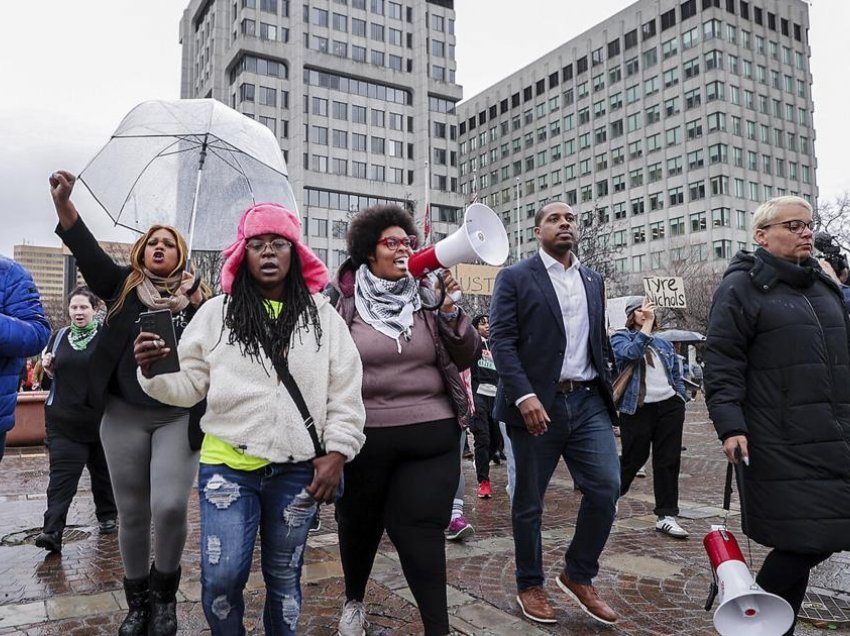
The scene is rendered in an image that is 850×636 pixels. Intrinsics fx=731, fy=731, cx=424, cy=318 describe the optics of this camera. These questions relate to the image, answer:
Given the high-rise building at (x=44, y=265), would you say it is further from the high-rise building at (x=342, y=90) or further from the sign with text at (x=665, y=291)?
the sign with text at (x=665, y=291)

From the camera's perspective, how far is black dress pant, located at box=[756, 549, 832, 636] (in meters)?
3.11

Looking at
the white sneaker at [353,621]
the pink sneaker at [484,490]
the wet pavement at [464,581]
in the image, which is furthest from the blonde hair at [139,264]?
the pink sneaker at [484,490]

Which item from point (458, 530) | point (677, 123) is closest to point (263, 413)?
point (458, 530)

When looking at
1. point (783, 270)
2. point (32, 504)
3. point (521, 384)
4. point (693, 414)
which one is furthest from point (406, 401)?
point (693, 414)

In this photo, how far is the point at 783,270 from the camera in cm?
330

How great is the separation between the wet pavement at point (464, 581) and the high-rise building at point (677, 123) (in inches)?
2280

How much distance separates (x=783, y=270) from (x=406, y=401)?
5.92 feet

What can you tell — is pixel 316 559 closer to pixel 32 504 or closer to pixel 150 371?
pixel 150 371

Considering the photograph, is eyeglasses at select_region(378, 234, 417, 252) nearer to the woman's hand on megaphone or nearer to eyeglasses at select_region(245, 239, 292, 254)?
the woman's hand on megaphone

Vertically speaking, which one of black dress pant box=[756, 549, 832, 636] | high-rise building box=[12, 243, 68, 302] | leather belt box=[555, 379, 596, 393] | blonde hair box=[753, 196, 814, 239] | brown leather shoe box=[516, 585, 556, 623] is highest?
high-rise building box=[12, 243, 68, 302]

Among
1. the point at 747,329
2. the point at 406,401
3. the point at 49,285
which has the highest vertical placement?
the point at 49,285

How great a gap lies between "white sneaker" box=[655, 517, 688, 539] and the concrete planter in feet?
37.6

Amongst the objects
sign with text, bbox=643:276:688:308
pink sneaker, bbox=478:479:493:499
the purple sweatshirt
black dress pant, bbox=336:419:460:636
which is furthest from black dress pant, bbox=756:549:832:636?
sign with text, bbox=643:276:688:308

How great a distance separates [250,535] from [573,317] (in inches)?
88.1
